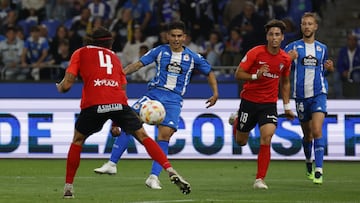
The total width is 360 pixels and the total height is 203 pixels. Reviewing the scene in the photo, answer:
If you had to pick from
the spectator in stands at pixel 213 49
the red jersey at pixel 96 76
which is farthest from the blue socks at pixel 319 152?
the spectator in stands at pixel 213 49

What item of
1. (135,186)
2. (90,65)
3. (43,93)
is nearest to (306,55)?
(135,186)

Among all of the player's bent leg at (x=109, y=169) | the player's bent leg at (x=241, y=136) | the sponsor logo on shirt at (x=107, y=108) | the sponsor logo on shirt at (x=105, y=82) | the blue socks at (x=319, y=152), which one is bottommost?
the player's bent leg at (x=109, y=169)

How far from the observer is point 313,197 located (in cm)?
1323

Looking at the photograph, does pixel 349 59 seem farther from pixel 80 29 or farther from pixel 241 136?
pixel 241 136

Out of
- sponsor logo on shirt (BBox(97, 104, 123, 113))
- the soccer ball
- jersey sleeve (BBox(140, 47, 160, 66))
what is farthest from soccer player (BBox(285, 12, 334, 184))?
sponsor logo on shirt (BBox(97, 104, 123, 113))

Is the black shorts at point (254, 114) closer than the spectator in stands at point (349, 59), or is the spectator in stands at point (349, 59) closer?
the black shorts at point (254, 114)

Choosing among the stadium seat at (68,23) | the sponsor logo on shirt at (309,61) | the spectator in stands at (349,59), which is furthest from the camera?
the stadium seat at (68,23)

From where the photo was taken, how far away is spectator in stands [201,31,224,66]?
2495cm

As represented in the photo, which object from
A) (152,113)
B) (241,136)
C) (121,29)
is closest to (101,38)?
(152,113)

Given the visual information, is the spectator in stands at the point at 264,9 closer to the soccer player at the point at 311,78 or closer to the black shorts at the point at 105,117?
the soccer player at the point at 311,78

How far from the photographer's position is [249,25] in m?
25.3

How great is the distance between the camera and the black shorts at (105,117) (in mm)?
12625

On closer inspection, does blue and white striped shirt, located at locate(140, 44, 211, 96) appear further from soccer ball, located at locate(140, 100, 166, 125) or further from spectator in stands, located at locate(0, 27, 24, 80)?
spectator in stands, located at locate(0, 27, 24, 80)

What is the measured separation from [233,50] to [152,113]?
11.3m
